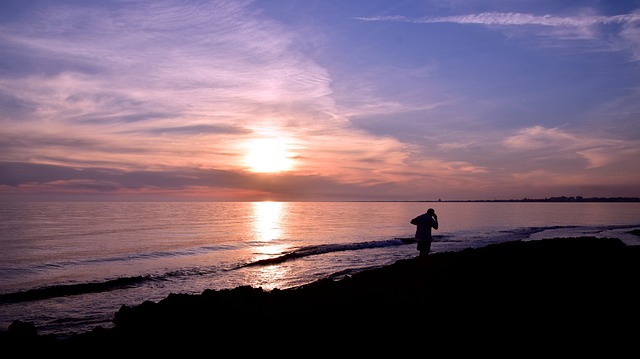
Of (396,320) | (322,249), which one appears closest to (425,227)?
(396,320)

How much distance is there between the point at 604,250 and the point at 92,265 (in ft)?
94.9

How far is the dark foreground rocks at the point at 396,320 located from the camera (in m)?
7.06

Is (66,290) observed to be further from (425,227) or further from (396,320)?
(396,320)

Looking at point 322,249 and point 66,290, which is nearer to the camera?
point 66,290

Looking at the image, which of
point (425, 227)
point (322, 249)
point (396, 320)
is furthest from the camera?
point (322, 249)

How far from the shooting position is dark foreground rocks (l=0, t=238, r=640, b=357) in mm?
7059

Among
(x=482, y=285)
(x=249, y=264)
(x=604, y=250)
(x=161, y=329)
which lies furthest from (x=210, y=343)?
(x=604, y=250)

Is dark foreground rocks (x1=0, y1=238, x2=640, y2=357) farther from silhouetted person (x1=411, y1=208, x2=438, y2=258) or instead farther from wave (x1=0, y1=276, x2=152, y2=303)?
wave (x1=0, y1=276, x2=152, y2=303)

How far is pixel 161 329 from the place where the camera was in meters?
9.05

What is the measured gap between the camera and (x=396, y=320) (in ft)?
27.5

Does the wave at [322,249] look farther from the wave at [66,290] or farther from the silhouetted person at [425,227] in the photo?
the silhouetted person at [425,227]

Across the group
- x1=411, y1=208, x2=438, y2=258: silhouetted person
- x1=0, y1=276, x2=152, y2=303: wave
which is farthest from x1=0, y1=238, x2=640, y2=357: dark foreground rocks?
x1=0, y1=276, x2=152, y2=303: wave

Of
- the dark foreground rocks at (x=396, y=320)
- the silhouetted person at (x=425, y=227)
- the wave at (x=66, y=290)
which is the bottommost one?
the wave at (x=66, y=290)

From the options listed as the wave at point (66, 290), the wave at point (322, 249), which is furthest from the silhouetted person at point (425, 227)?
the wave at point (66, 290)
